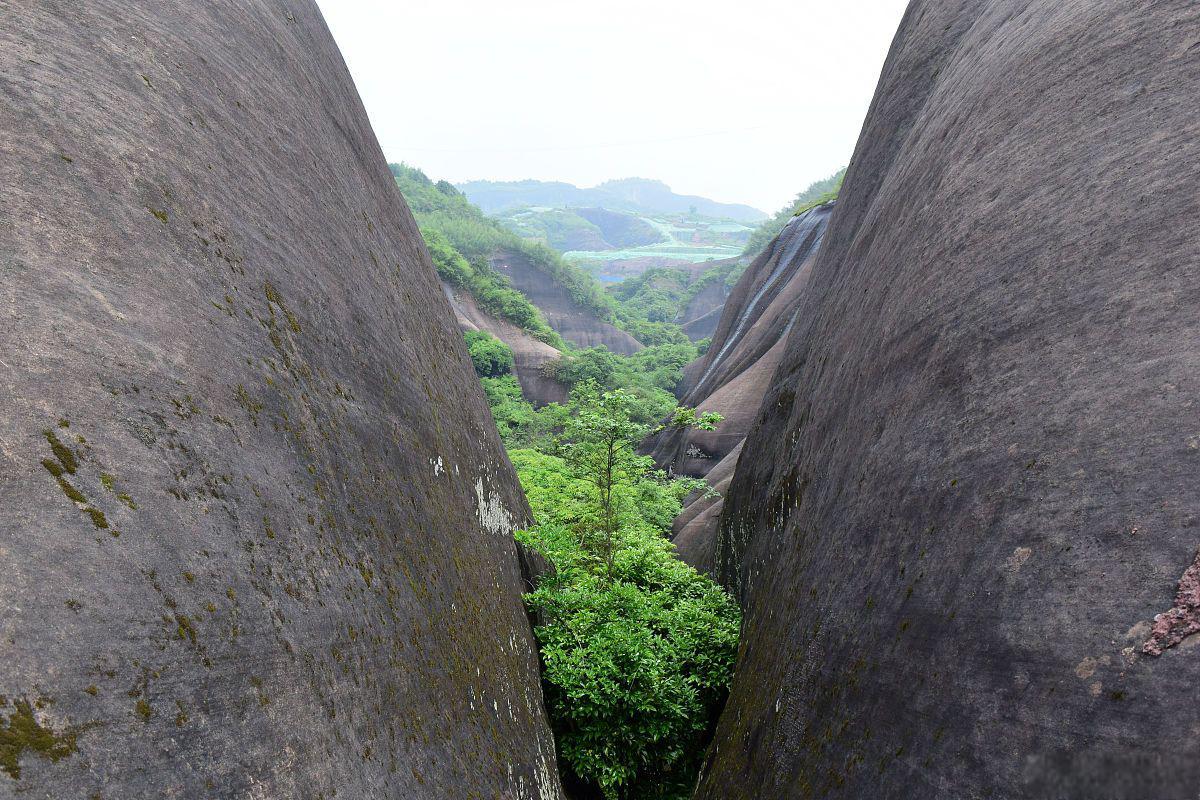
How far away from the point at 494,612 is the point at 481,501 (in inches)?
54.4

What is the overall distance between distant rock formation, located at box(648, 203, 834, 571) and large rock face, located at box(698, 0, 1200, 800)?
10.6 metres

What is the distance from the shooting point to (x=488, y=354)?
45.7 metres

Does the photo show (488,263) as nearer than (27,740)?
No

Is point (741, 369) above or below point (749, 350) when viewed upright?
below

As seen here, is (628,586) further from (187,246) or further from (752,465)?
(187,246)

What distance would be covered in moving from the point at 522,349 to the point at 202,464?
1921 inches

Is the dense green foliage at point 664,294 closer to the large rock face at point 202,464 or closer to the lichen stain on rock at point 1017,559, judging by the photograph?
the large rock face at point 202,464

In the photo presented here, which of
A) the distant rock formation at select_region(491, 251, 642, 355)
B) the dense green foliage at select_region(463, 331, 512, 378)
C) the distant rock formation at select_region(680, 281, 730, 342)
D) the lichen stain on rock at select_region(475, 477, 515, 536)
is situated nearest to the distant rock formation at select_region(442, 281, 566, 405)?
the dense green foliage at select_region(463, 331, 512, 378)

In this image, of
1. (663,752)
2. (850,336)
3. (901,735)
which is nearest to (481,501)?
(663,752)

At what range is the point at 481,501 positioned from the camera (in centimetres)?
756

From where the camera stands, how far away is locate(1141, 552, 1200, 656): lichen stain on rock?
2.28 m

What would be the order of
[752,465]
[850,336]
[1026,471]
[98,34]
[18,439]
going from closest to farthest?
[18,439]
[1026,471]
[98,34]
[850,336]
[752,465]

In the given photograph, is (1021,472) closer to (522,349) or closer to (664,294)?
(522,349)

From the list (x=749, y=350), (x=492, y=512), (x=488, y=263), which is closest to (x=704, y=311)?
(x=488, y=263)
